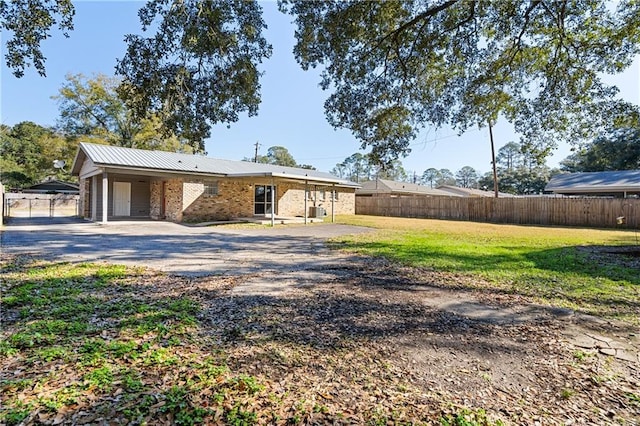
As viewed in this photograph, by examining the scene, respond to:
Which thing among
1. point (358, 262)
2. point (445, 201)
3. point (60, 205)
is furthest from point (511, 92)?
point (60, 205)

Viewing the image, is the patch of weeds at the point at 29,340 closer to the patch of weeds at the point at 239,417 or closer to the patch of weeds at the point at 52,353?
the patch of weeds at the point at 52,353

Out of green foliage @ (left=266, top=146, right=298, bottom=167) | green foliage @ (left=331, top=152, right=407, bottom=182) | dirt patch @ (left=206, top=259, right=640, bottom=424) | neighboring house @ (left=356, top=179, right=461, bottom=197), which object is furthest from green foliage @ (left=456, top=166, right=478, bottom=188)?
dirt patch @ (left=206, top=259, right=640, bottom=424)

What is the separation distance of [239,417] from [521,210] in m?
22.4

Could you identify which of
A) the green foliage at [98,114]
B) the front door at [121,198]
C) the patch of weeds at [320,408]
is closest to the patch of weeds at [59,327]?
the patch of weeds at [320,408]

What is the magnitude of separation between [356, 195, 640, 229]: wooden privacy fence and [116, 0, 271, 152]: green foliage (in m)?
18.6

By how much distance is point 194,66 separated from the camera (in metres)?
7.30

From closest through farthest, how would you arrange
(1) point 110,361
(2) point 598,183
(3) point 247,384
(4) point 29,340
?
(3) point 247,384 < (1) point 110,361 < (4) point 29,340 < (2) point 598,183

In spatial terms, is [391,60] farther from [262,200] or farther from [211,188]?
[262,200]

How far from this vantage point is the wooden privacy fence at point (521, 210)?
57.2 feet

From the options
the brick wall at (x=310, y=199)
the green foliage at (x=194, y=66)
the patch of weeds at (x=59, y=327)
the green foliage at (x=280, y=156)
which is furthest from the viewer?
the green foliage at (x=280, y=156)

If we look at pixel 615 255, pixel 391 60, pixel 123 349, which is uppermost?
pixel 391 60

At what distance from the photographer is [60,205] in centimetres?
2516

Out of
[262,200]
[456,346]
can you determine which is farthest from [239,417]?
[262,200]

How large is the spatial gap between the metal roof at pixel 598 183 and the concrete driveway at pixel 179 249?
21179 millimetres
